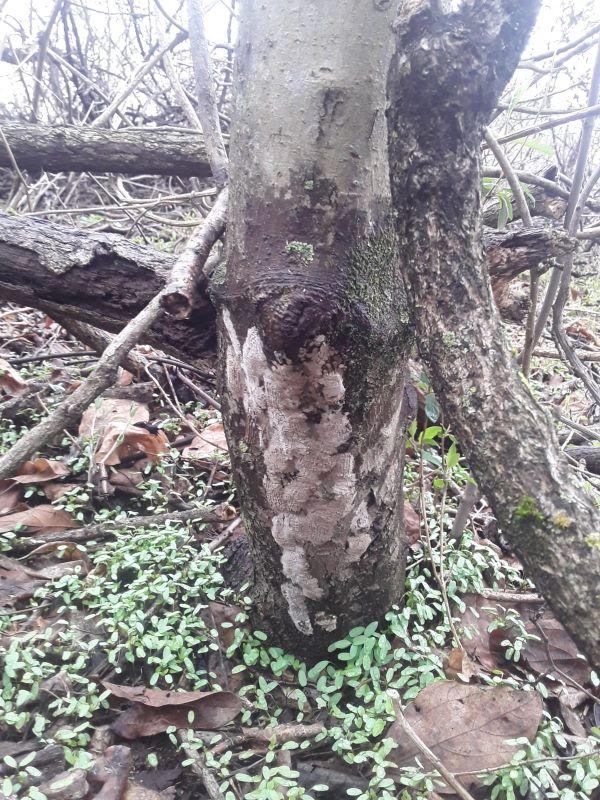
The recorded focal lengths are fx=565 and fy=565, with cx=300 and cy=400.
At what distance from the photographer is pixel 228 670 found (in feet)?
4.58

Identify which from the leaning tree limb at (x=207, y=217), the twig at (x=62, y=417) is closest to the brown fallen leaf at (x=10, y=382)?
the leaning tree limb at (x=207, y=217)

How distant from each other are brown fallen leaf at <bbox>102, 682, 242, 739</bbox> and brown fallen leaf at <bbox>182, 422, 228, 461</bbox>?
2.97ft

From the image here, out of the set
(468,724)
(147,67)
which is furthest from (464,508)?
(147,67)

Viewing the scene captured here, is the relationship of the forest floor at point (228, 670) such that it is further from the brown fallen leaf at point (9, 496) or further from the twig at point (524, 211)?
the twig at point (524, 211)

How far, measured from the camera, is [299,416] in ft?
3.71

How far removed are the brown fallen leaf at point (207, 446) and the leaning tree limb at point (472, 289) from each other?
55.0 inches

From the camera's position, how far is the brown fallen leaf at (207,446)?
6.84ft

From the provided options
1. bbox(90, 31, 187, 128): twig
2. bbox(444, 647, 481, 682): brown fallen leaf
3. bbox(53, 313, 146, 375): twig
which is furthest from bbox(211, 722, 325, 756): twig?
bbox(90, 31, 187, 128): twig

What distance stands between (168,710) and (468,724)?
26.0 inches

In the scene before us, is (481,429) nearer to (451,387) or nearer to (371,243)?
(451,387)

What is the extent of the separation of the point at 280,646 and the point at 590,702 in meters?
0.78

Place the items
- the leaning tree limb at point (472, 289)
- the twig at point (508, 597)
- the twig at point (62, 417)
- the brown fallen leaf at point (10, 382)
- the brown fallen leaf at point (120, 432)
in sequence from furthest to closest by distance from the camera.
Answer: the brown fallen leaf at point (10, 382), the brown fallen leaf at point (120, 432), the twig at point (508, 597), the twig at point (62, 417), the leaning tree limb at point (472, 289)

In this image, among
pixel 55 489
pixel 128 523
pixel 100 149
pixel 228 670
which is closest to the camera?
pixel 228 670

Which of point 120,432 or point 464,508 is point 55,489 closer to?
point 120,432
